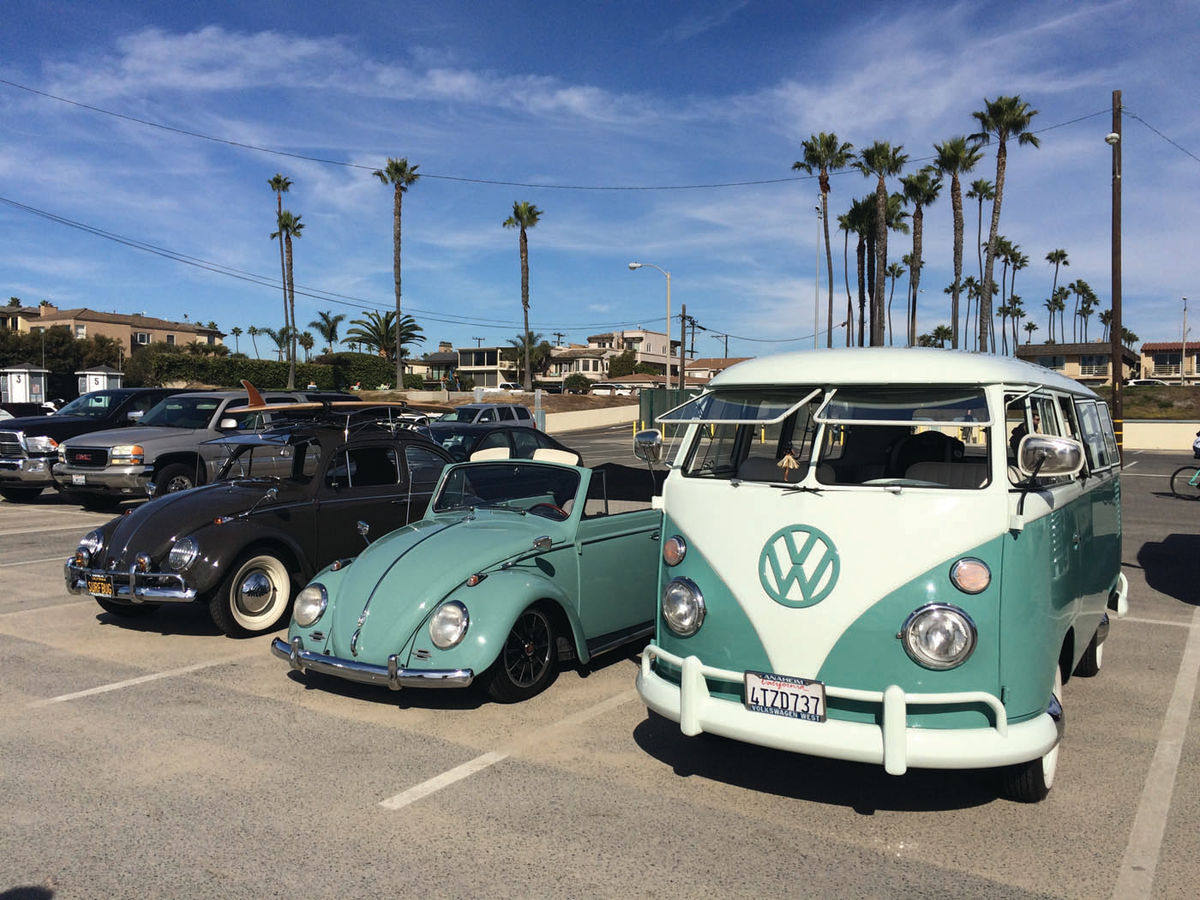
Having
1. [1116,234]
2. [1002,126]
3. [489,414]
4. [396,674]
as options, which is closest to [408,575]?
[396,674]

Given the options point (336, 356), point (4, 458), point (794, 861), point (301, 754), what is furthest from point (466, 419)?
point (336, 356)

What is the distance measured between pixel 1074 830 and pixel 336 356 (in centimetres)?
7160

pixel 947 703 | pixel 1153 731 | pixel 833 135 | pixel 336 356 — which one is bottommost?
pixel 1153 731

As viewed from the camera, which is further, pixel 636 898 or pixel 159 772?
pixel 159 772

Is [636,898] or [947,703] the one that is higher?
[947,703]

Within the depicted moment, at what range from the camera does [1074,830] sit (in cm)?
414

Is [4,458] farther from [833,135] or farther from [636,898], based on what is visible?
[833,135]

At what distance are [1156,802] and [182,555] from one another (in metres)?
6.75

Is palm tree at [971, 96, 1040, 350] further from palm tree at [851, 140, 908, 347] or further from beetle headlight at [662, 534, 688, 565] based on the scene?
beetle headlight at [662, 534, 688, 565]

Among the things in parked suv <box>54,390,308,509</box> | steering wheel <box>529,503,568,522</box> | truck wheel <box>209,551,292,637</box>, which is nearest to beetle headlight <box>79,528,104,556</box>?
truck wheel <box>209,551,292,637</box>

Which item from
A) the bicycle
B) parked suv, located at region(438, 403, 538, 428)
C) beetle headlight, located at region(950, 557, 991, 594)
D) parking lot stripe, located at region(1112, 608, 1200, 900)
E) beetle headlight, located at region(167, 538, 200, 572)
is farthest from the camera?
parked suv, located at region(438, 403, 538, 428)

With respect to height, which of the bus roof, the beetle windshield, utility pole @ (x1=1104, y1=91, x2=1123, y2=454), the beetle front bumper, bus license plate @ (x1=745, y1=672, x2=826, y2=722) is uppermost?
utility pole @ (x1=1104, y1=91, x2=1123, y2=454)

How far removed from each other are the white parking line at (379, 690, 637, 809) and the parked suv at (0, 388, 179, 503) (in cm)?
1414

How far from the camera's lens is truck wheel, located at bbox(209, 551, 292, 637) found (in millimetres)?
7508
